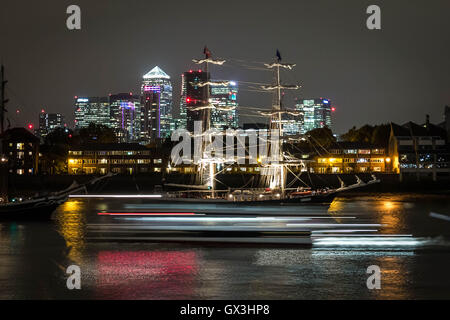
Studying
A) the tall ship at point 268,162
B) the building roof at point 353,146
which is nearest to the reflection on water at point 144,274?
the tall ship at point 268,162

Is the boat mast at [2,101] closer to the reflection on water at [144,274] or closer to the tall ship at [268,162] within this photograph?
the tall ship at [268,162]

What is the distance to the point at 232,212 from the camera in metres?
54.8

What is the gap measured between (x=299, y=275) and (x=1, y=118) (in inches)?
1686

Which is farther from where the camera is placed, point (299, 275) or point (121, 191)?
point (121, 191)

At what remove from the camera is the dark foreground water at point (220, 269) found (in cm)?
2294

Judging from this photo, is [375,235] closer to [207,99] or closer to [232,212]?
[232,212]

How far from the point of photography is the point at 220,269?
27.4 meters

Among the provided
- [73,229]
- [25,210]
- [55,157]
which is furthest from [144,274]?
[55,157]

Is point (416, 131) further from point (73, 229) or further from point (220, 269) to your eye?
point (220, 269)

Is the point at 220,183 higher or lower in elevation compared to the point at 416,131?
lower

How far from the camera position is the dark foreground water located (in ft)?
75.3

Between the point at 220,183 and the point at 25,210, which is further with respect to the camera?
the point at 220,183

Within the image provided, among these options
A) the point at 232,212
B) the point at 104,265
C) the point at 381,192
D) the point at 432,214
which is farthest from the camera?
the point at 381,192
